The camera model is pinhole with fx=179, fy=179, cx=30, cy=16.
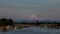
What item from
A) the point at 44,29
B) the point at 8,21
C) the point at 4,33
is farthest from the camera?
the point at 44,29

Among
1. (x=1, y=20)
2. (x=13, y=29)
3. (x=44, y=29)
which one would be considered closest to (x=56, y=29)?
(x=44, y=29)

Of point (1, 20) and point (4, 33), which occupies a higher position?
point (1, 20)

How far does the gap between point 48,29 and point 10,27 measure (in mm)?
2443

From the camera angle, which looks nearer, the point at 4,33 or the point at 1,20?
the point at 4,33

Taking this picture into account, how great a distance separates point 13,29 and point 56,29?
2.68 metres

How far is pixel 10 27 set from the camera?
Answer: 36.2 feet

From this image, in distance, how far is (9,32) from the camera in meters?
11.1

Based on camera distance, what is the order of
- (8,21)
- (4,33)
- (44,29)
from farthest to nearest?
(44,29)
(8,21)
(4,33)

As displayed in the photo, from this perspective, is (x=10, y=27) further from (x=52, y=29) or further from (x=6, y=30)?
(x=52, y=29)

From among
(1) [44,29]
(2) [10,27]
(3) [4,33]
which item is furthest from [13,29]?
(1) [44,29]

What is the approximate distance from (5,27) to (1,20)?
0.87 meters

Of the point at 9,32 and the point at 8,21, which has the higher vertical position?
the point at 8,21

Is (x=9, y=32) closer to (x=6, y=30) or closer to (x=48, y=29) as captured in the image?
(x=6, y=30)

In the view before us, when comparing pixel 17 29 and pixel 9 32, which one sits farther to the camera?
pixel 17 29
